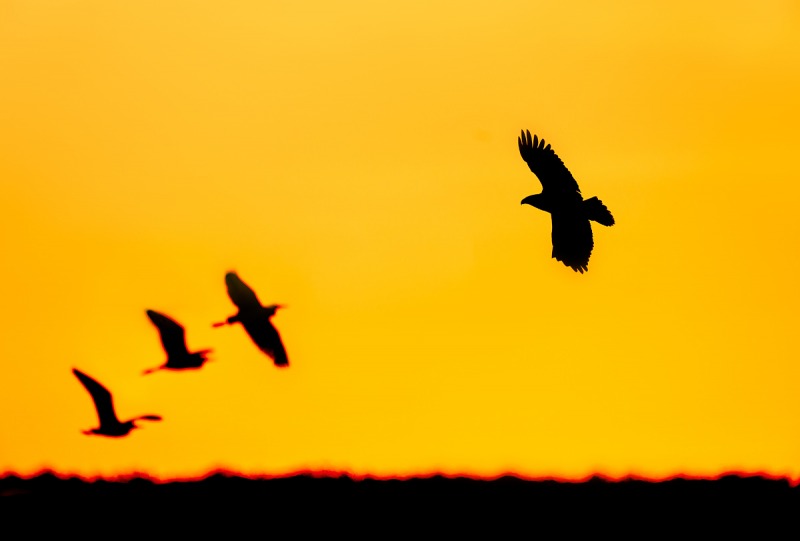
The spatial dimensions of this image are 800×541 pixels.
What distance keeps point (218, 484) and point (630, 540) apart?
166 centimetres

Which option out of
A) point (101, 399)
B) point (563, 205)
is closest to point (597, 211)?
point (563, 205)

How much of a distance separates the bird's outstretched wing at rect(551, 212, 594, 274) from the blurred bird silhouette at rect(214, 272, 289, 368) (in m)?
1.10

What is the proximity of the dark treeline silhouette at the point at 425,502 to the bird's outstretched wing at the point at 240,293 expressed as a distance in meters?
0.77

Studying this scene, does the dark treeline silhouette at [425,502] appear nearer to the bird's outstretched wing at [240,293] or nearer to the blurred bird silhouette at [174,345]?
the blurred bird silhouette at [174,345]

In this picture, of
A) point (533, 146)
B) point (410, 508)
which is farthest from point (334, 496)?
point (533, 146)

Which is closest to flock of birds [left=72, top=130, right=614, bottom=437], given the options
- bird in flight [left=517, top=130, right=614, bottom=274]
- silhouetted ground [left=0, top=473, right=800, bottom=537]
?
bird in flight [left=517, top=130, right=614, bottom=274]

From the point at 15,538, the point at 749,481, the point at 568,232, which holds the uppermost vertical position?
the point at 568,232

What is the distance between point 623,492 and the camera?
253 inches

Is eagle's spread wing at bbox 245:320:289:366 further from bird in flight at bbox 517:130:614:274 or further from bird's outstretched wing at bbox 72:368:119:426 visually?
bird in flight at bbox 517:130:614:274

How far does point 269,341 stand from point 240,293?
0.23 meters

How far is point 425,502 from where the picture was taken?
6.27 m

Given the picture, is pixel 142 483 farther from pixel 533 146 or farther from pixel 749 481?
pixel 749 481

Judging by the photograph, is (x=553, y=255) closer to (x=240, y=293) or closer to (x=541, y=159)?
(x=541, y=159)

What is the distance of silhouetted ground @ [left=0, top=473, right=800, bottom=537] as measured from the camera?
6164 mm
